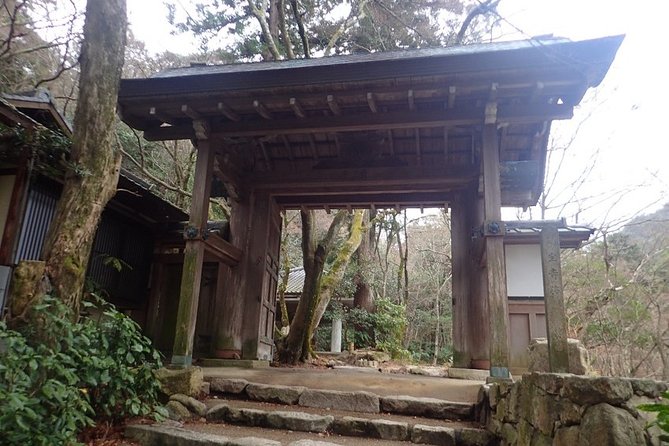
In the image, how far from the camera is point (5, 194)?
18.1 ft

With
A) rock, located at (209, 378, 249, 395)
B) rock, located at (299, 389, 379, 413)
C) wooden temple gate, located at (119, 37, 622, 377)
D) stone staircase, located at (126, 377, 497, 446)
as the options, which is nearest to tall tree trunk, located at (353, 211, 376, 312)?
wooden temple gate, located at (119, 37, 622, 377)

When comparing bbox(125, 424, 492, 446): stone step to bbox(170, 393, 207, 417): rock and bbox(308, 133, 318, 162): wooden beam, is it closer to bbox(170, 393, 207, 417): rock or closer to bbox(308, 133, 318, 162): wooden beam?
bbox(170, 393, 207, 417): rock

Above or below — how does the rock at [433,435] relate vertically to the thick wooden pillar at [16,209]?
below

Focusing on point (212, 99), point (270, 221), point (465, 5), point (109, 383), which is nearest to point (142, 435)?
point (109, 383)

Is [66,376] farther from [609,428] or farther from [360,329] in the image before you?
[360,329]

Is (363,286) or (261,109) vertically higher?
(261,109)

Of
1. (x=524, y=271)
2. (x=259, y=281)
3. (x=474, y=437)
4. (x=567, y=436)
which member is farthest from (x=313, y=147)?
(x=567, y=436)

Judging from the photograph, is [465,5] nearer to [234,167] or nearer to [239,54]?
[239,54]

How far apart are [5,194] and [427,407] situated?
583 centimetres

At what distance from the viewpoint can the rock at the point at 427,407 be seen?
4105mm

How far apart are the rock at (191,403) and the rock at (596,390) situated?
3.38 m

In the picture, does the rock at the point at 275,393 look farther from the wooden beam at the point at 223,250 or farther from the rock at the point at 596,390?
the rock at the point at 596,390

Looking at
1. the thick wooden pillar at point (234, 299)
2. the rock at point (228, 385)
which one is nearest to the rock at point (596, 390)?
the rock at point (228, 385)

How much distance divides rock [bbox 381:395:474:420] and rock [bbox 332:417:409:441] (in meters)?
0.48
